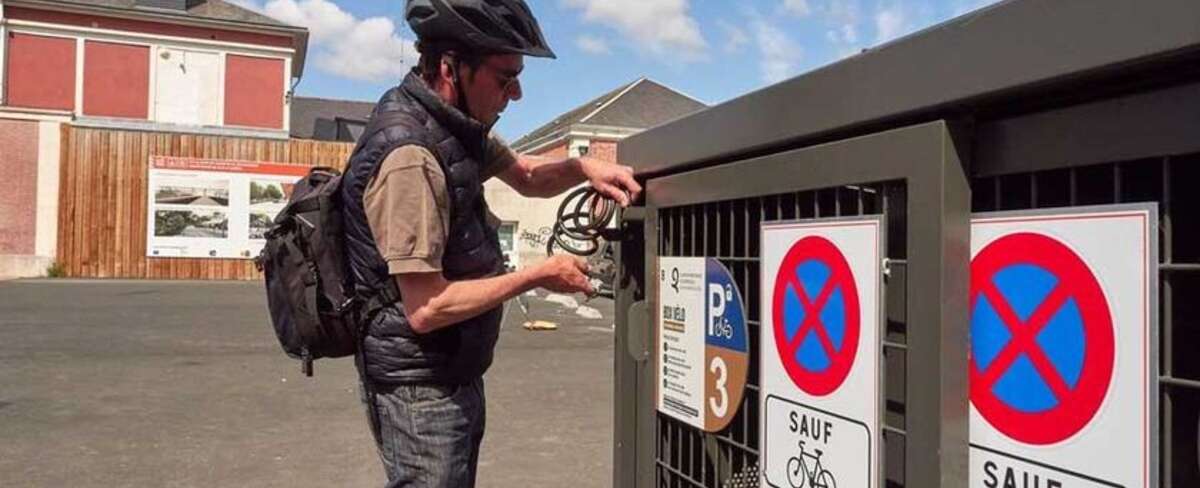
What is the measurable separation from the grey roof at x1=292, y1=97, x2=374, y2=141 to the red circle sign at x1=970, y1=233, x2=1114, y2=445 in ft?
137

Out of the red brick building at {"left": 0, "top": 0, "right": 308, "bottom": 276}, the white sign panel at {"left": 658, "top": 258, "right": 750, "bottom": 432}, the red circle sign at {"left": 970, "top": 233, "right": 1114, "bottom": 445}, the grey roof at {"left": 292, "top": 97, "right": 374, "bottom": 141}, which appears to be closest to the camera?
the red circle sign at {"left": 970, "top": 233, "right": 1114, "bottom": 445}

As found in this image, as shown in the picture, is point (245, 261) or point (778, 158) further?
point (245, 261)

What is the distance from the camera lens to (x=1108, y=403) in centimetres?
121

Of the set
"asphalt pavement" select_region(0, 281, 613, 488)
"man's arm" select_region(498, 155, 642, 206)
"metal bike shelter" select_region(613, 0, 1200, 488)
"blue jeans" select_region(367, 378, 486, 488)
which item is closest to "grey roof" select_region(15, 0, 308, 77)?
"asphalt pavement" select_region(0, 281, 613, 488)

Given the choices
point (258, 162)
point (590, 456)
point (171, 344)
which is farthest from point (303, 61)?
point (590, 456)

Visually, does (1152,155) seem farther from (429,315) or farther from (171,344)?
(171,344)

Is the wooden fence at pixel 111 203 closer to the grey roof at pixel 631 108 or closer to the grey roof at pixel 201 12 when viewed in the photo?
the grey roof at pixel 201 12

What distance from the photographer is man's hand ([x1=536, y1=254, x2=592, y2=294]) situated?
2.35m

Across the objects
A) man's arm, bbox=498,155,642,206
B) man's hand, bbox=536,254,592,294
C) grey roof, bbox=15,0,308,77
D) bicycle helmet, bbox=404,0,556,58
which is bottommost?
man's hand, bbox=536,254,592,294

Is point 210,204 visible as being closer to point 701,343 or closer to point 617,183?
point 617,183

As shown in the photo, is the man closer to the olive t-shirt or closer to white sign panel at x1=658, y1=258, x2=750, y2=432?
the olive t-shirt

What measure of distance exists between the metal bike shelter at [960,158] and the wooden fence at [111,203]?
25.1m

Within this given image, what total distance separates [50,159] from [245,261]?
5598 millimetres

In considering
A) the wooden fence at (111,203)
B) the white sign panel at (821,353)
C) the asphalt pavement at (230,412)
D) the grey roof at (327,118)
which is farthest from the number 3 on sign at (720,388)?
the grey roof at (327,118)
